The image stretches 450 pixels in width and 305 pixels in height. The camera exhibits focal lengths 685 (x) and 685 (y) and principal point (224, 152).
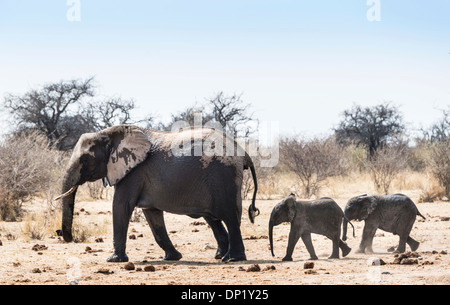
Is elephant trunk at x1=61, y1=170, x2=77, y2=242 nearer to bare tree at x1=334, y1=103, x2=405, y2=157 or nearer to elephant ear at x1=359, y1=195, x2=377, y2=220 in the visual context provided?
elephant ear at x1=359, y1=195, x2=377, y2=220

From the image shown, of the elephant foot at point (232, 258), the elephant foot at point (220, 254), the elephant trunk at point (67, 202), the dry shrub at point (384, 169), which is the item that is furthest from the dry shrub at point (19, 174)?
the dry shrub at point (384, 169)

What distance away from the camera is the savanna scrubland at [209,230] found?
26.7 ft

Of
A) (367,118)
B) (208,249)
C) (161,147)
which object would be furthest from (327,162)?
(367,118)

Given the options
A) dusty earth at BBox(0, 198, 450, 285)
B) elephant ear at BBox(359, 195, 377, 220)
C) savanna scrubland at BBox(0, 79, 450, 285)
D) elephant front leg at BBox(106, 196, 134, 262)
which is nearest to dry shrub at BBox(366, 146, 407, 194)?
savanna scrubland at BBox(0, 79, 450, 285)

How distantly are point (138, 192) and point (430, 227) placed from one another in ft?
21.1

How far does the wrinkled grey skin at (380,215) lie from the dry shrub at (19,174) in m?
8.45

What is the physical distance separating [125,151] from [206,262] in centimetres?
200

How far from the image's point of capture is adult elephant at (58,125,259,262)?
31.9 ft

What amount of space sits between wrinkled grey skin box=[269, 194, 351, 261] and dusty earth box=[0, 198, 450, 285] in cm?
35

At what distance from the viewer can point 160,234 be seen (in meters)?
10.3

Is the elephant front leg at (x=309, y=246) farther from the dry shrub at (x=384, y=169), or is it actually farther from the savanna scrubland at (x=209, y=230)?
the dry shrub at (x=384, y=169)

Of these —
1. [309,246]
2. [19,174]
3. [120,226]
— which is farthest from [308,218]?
[19,174]
